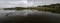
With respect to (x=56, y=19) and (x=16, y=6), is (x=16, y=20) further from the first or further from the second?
(x=56, y=19)

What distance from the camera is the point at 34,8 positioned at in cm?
61

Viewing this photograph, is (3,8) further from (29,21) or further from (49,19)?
(49,19)

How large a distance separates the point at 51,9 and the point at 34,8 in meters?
A: 0.12

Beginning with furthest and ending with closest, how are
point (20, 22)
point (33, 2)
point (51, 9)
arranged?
point (20, 22) → point (33, 2) → point (51, 9)

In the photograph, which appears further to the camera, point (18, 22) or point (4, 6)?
point (18, 22)

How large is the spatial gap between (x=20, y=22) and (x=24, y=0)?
270 mm

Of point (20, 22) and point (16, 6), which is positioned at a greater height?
point (16, 6)

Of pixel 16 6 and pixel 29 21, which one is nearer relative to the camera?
pixel 16 6

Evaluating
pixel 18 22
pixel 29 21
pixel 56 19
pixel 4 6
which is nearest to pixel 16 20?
pixel 18 22

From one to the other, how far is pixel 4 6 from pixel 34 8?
251 mm

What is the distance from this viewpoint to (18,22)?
33.9 inches

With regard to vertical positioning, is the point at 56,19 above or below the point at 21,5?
below

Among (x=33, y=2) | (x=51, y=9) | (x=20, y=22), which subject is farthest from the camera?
(x=20, y=22)

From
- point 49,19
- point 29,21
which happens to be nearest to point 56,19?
point 49,19
